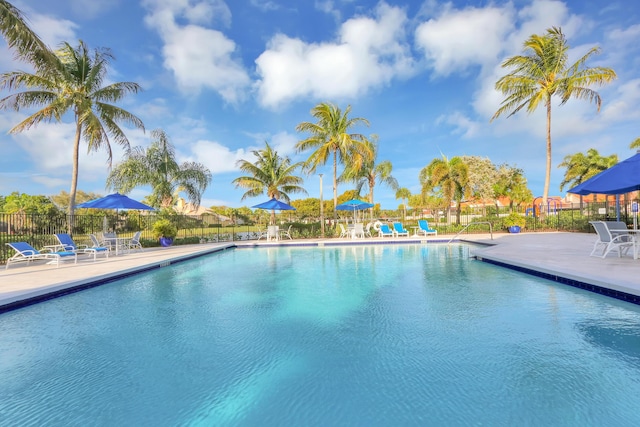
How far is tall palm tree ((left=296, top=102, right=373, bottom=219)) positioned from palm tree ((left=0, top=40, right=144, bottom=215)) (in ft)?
29.7

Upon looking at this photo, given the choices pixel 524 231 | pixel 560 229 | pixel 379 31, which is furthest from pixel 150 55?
pixel 560 229

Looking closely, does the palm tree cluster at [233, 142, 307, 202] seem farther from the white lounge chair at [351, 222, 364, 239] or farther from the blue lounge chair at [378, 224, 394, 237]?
the blue lounge chair at [378, 224, 394, 237]

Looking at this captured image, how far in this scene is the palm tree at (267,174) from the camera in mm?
19625

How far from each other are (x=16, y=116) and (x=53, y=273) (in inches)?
362

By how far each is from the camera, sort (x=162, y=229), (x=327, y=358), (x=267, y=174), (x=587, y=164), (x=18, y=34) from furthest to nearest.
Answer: (x=587, y=164) < (x=267, y=174) < (x=162, y=229) < (x=18, y=34) < (x=327, y=358)

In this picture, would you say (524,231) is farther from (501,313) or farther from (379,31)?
(501,313)

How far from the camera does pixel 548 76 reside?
1731 centimetres

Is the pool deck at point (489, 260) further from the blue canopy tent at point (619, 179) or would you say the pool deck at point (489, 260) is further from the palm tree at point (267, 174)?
the palm tree at point (267, 174)

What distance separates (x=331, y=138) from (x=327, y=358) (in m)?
16.3

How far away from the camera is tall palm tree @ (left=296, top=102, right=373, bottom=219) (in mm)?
18109

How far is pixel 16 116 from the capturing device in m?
12.5

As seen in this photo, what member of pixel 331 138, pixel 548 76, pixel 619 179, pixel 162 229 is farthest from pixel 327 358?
pixel 548 76

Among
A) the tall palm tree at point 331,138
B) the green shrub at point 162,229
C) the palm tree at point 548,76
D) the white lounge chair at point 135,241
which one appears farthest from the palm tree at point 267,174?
A: the palm tree at point 548,76

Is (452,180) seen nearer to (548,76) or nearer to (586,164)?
(548,76)
